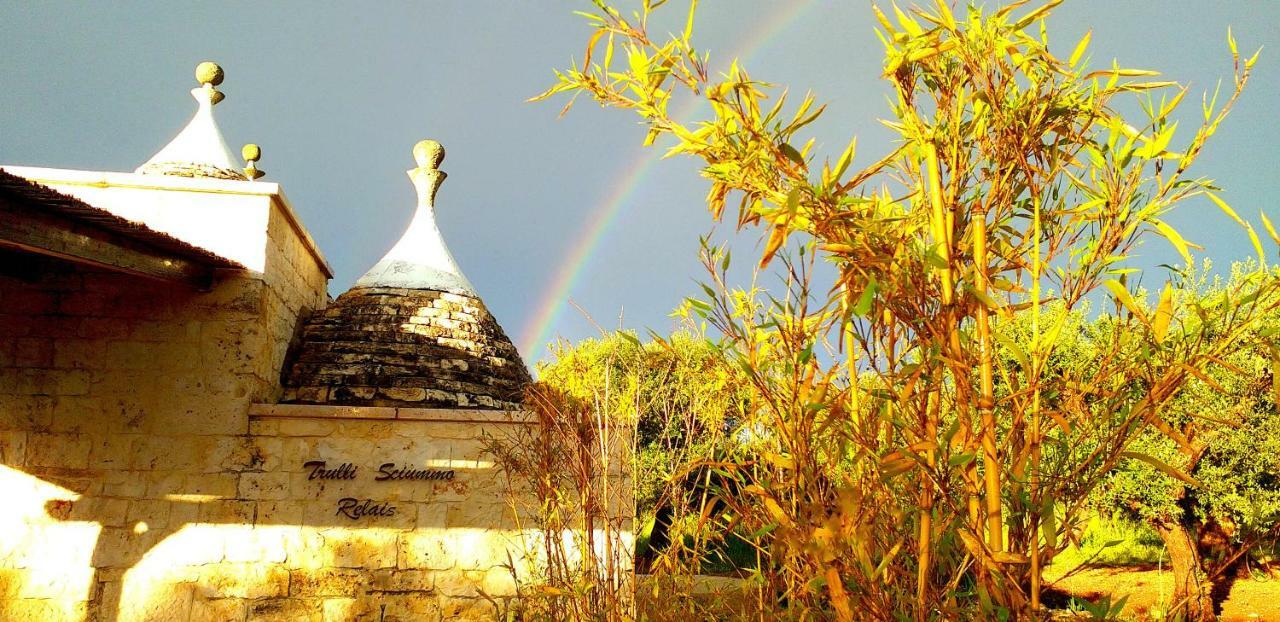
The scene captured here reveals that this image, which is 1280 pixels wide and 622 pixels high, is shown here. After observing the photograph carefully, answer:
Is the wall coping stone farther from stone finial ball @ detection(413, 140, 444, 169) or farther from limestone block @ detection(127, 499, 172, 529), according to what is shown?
stone finial ball @ detection(413, 140, 444, 169)

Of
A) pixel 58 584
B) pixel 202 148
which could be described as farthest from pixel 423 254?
pixel 58 584

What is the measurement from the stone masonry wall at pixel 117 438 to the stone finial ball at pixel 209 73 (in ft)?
11.7

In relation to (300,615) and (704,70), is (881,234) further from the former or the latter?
(300,615)

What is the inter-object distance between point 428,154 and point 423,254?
1146 millimetres

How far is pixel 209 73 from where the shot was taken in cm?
911

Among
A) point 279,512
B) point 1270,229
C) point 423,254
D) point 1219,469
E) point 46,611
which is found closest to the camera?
point 1270,229

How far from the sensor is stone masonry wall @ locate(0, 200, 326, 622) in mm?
6078

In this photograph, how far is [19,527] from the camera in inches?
242

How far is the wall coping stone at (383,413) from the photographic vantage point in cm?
633

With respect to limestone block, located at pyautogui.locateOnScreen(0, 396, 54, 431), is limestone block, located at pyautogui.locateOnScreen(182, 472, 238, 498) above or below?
below

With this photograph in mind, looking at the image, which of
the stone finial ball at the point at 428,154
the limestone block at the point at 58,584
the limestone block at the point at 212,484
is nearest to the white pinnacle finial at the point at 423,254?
the stone finial ball at the point at 428,154

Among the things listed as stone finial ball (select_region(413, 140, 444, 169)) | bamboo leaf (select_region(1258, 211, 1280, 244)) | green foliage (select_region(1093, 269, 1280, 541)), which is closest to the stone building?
stone finial ball (select_region(413, 140, 444, 169))

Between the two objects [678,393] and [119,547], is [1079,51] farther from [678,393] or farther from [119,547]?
[119,547]

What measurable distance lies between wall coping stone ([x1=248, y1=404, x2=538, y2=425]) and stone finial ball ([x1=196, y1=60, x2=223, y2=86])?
4.72 m
